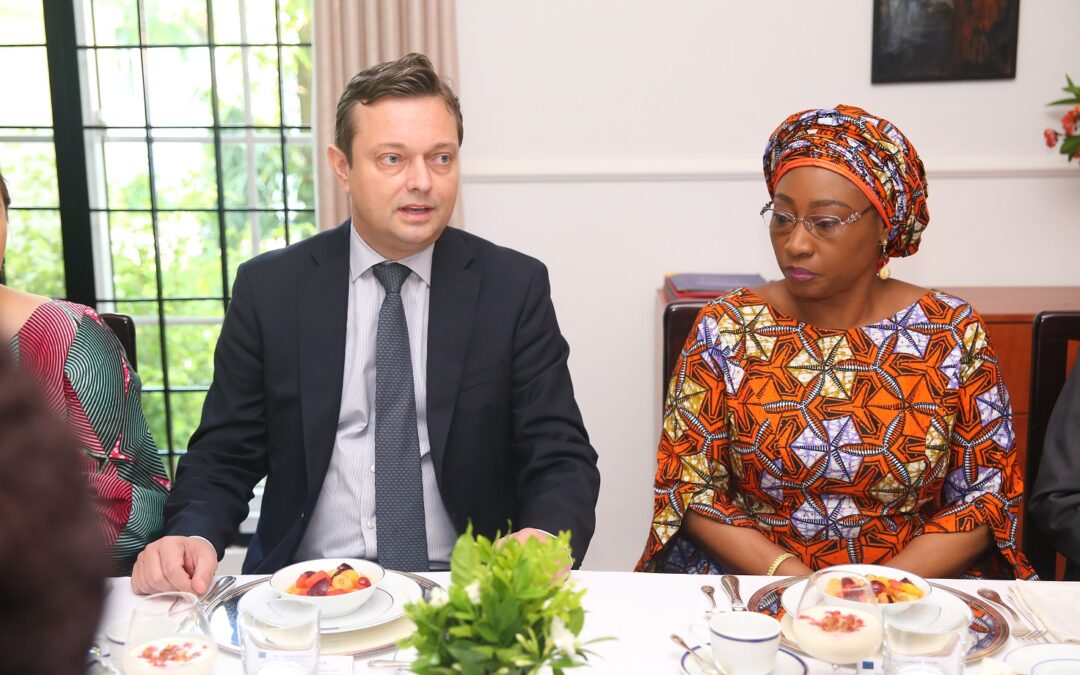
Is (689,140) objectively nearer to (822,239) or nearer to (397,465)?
(822,239)

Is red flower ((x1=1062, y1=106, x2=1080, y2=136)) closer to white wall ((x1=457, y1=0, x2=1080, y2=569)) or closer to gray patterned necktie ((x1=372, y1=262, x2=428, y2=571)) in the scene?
white wall ((x1=457, y1=0, x2=1080, y2=569))

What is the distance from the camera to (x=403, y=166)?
77.9 inches

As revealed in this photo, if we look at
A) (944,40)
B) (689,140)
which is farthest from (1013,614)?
(944,40)

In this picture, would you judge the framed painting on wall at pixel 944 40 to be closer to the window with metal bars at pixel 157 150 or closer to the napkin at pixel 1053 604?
the window with metal bars at pixel 157 150

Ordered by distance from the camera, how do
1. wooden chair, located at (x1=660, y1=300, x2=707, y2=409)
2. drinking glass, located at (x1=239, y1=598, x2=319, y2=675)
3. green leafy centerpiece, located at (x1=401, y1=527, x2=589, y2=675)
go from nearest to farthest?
green leafy centerpiece, located at (x1=401, y1=527, x2=589, y2=675)
drinking glass, located at (x1=239, y1=598, x2=319, y2=675)
wooden chair, located at (x1=660, y1=300, x2=707, y2=409)

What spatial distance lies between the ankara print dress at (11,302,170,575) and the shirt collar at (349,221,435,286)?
49 cm

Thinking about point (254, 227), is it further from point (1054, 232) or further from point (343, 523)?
point (1054, 232)

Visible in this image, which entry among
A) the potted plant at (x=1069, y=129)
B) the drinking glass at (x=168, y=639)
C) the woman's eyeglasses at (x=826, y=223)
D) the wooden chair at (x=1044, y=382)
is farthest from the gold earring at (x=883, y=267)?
the potted plant at (x=1069, y=129)

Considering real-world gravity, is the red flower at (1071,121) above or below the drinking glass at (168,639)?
above

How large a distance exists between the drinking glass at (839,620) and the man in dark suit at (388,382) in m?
0.70

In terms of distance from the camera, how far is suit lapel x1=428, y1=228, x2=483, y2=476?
6.48 ft

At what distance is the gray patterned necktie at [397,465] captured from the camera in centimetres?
192

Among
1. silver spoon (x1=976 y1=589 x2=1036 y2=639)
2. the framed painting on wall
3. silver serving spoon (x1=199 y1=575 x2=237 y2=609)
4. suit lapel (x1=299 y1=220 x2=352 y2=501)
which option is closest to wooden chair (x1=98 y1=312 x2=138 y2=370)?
suit lapel (x1=299 y1=220 x2=352 y2=501)

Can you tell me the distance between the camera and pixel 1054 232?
3.46m
